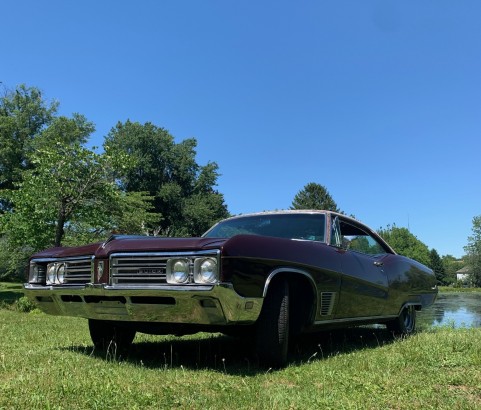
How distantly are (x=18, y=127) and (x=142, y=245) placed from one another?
30.4m

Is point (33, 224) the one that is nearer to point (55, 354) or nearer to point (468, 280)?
point (55, 354)

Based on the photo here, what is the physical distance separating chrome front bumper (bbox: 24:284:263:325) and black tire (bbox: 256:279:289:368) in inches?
8.3

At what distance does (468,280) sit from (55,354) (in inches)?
4597

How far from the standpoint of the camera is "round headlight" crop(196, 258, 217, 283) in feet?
12.1

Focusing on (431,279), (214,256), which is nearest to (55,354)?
(214,256)

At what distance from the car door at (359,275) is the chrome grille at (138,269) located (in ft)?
6.42

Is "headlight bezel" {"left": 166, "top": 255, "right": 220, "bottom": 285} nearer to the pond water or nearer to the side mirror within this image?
the side mirror

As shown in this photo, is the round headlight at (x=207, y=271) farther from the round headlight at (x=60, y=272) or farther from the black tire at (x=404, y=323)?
the black tire at (x=404, y=323)

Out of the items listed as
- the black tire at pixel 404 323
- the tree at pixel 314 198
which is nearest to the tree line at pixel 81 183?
the black tire at pixel 404 323

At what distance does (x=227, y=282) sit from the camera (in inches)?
142

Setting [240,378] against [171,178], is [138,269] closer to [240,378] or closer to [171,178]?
[240,378]

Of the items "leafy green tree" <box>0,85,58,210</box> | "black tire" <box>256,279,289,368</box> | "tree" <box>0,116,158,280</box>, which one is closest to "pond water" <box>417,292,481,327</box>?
"black tire" <box>256,279,289,368</box>

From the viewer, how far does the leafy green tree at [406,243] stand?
88.9 meters

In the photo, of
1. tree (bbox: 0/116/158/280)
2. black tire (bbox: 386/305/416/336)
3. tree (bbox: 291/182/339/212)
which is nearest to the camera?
black tire (bbox: 386/305/416/336)
